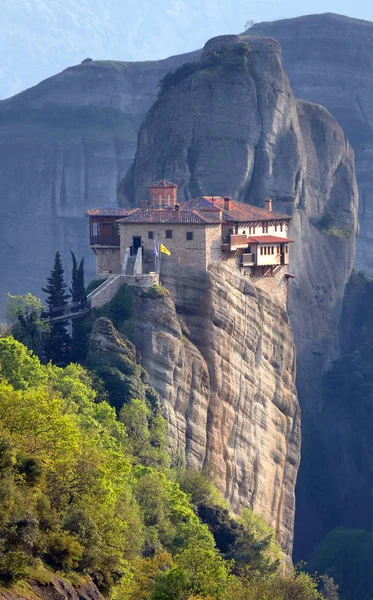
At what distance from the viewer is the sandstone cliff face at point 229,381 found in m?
97.2

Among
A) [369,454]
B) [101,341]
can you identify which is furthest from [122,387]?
[369,454]


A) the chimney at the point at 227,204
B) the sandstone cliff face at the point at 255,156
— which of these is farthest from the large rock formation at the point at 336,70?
the chimney at the point at 227,204

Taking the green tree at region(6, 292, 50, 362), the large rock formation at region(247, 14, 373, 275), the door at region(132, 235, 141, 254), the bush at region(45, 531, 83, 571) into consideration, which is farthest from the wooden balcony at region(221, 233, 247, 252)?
the large rock formation at region(247, 14, 373, 275)

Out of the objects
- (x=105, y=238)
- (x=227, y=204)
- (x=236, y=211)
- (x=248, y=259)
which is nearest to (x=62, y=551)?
(x=105, y=238)

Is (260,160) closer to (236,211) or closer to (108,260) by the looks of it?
(236,211)

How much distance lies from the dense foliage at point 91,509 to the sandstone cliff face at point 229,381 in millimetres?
8491

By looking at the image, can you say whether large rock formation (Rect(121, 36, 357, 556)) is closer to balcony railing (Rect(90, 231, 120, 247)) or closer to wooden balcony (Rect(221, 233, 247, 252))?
balcony railing (Rect(90, 231, 120, 247))

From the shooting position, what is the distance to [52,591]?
195 feet

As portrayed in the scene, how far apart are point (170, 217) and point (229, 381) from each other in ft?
32.4

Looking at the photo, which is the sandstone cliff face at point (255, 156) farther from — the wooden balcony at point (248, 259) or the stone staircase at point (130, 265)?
the stone staircase at point (130, 265)

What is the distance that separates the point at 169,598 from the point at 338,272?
90663 mm

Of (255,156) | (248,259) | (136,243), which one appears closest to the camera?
(136,243)

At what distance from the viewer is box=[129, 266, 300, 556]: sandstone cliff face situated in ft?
319

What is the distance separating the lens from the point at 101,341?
94.2 m
